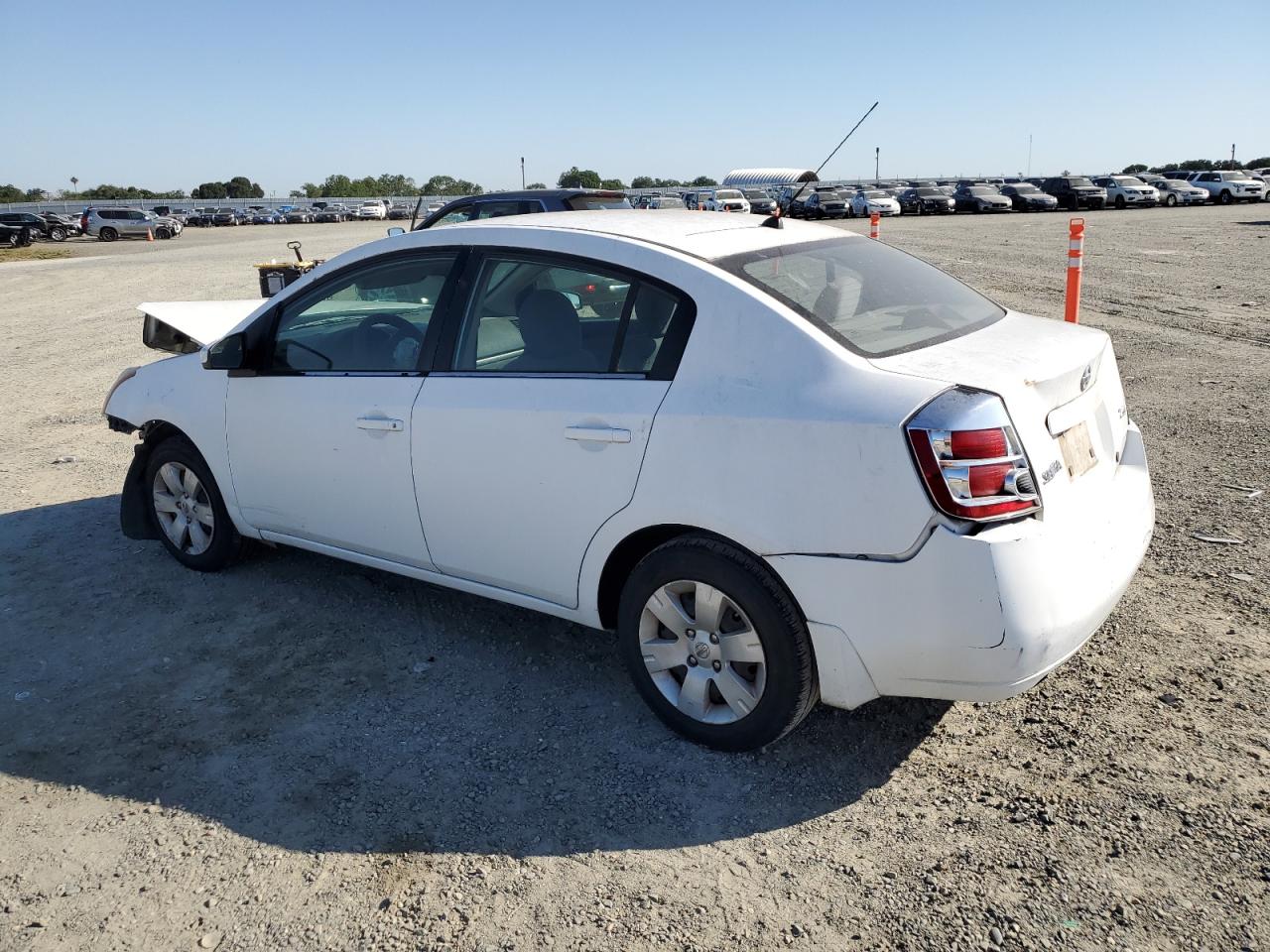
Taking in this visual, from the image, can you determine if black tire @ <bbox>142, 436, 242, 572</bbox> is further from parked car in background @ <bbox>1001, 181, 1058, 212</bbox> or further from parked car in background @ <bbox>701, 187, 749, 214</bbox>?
parked car in background @ <bbox>1001, 181, 1058, 212</bbox>

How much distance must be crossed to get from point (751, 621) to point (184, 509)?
338 cm

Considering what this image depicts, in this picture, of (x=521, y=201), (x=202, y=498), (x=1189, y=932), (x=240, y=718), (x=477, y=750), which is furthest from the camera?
(x=521, y=201)

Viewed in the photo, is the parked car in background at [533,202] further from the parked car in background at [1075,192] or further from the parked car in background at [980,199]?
the parked car in background at [1075,192]

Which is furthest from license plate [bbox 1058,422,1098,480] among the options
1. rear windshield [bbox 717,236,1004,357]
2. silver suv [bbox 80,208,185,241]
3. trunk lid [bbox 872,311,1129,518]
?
silver suv [bbox 80,208,185,241]

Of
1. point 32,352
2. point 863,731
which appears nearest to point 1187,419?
point 863,731

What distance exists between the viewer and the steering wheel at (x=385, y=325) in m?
4.14

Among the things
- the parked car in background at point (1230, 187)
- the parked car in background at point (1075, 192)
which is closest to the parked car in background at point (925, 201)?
the parked car in background at point (1075, 192)

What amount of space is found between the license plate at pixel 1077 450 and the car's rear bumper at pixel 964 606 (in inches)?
4.4

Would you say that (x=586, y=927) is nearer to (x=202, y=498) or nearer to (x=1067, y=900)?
(x=1067, y=900)

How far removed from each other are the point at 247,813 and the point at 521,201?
1000 cm

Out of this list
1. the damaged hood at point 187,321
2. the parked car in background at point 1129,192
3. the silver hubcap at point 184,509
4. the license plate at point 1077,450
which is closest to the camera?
the license plate at point 1077,450

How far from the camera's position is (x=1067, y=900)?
263cm

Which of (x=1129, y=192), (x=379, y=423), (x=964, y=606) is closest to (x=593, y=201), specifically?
(x=379, y=423)

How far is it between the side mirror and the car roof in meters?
1.01
